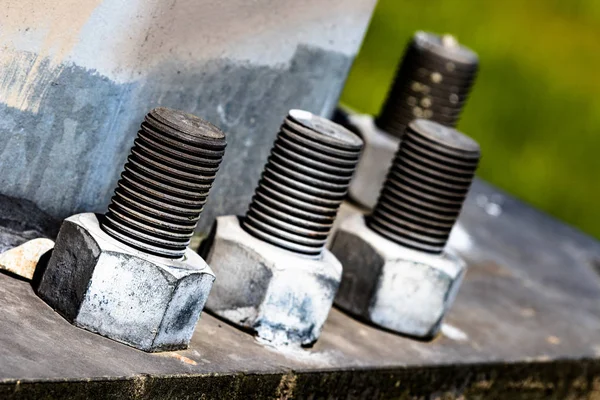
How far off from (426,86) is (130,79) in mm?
2628

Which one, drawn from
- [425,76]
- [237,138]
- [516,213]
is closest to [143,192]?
[237,138]

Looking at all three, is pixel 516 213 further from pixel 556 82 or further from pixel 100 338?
pixel 556 82

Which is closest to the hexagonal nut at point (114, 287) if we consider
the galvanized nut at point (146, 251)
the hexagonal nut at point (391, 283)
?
the galvanized nut at point (146, 251)

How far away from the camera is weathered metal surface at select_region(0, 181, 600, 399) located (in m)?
3.79

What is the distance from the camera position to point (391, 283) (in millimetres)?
5137

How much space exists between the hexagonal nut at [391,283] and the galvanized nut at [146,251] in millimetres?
1092

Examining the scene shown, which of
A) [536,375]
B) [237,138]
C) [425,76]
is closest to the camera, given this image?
[237,138]

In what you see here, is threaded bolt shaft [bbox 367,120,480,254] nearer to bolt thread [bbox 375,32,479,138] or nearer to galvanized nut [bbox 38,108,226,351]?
galvanized nut [bbox 38,108,226,351]

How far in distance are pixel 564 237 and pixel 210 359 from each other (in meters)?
4.00

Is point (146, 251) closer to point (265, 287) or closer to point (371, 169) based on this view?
point (265, 287)

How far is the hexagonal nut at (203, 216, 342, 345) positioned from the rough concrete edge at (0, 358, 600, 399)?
23 centimetres

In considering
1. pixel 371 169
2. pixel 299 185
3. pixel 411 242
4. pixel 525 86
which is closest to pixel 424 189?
pixel 411 242

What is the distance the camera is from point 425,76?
6645mm

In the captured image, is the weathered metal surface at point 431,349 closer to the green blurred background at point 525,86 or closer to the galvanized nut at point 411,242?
the galvanized nut at point 411,242
